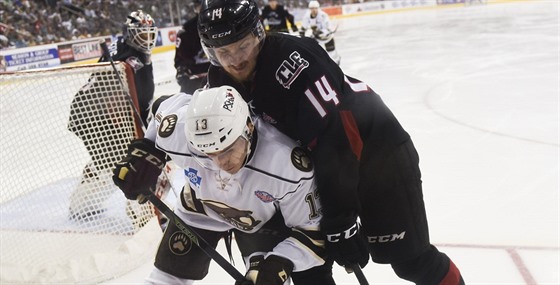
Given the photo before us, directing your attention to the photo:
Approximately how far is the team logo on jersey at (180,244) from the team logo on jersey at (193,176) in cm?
18

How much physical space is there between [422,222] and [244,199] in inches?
22.9

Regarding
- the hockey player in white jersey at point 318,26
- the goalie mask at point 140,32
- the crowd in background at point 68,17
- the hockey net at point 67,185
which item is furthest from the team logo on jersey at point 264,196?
the crowd in background at point 68,17

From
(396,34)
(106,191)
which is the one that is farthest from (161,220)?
(396,34)

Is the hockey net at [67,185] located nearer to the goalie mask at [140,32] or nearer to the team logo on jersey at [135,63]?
the team logo on jersey at [135,63]

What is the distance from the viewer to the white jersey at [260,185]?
134 cm

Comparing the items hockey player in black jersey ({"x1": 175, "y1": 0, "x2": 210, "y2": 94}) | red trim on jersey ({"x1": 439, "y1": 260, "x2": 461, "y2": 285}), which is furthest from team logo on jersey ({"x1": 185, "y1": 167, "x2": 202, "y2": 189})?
hockey player in black jersey ({"x1": 175, "y1": 0, "x2": 210, "y2": 94})

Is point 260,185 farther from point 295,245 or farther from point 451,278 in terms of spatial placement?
point 451,278

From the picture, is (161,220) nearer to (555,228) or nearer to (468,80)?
(555,228)

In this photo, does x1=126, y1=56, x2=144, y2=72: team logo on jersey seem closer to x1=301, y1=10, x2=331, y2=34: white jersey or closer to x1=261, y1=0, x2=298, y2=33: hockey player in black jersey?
x1=261, y1=0, x2=298, y2=33: hockey player in black jersey

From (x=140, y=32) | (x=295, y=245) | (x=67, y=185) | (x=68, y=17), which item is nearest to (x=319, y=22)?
(x=140, y=32)

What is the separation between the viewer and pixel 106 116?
2658mm

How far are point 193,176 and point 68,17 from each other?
1182 cm

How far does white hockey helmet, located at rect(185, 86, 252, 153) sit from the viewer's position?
1.24 meters

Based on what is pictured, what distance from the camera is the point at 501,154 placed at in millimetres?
3537
